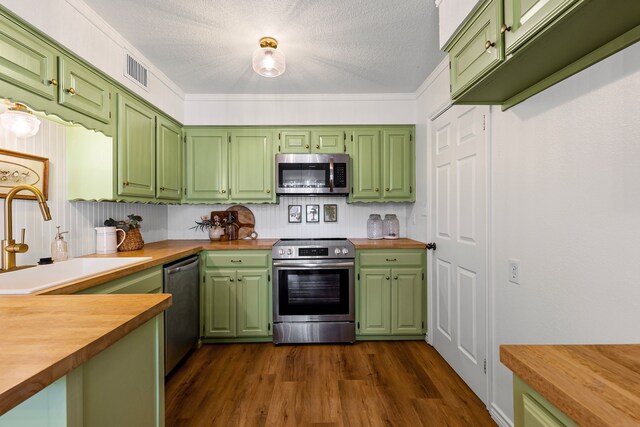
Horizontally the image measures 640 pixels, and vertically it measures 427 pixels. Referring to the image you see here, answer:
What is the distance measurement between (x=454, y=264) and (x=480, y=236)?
46cm

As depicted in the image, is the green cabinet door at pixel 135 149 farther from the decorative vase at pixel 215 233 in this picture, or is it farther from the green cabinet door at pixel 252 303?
the green cabinet door at pixel 252 303

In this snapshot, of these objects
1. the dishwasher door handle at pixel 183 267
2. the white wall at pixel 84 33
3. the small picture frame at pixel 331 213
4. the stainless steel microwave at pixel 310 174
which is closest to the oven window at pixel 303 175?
the stainless steel microwave at pixel 310 174

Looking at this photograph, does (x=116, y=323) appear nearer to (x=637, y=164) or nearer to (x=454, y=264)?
(x=637, y=164)

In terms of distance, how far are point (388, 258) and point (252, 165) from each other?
1.67m

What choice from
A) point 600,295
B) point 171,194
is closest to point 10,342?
point 600,295

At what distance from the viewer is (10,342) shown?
676 millimetres

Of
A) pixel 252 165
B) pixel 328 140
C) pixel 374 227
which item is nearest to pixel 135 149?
pixel 252 165

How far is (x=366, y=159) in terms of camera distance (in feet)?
10.4

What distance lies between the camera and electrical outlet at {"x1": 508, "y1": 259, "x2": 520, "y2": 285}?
160 centimetres

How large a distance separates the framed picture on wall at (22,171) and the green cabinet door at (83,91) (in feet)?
1.33

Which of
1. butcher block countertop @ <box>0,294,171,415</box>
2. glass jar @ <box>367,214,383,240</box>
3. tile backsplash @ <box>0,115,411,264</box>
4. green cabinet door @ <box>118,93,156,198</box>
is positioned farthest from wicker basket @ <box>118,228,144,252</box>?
glass jar @ <box>367,214,383,240</box>

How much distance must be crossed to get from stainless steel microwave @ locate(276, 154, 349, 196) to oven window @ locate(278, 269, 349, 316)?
814 millimetres

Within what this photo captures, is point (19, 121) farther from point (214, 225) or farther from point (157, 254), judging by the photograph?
point (214, 225)

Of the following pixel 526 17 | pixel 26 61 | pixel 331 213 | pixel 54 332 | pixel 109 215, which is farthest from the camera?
pixel 331 213
